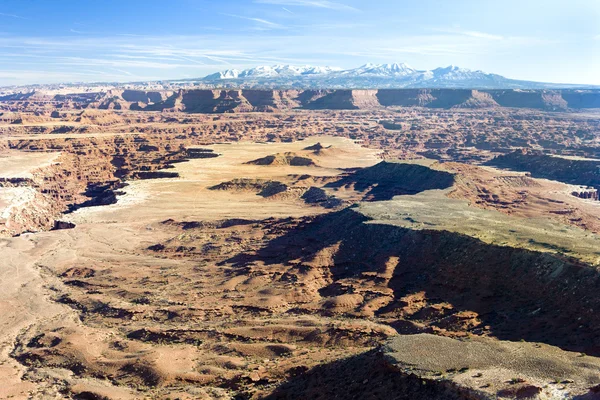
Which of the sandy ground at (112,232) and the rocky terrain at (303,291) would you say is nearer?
the rocky terrain at (303,291)

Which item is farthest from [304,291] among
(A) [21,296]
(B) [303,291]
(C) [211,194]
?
(C) [211,194]

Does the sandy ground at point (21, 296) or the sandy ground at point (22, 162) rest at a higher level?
the sandy ground at point (22, 162)

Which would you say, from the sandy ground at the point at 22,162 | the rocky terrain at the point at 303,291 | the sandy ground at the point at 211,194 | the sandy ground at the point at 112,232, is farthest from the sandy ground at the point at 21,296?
the sandy ground at the point at 22,162

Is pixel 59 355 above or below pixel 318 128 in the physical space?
below

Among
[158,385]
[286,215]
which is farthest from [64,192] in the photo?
[158,385]

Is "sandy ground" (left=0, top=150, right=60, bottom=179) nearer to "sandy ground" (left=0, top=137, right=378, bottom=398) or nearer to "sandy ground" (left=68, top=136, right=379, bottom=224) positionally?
"sandy ground" (left=0, top=137, right=378, bottom=398)

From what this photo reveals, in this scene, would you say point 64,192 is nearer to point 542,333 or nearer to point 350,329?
point 350,329

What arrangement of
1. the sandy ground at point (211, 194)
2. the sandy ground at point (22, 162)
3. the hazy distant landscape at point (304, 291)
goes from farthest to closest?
the sandy ground at point (22, 162)
the sandy ground at point (211, 194)
the hazy distant landscape at point (304, 291)

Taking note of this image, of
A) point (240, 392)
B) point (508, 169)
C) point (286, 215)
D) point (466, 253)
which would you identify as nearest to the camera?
point (240, 392)

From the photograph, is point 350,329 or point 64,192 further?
point 64,192

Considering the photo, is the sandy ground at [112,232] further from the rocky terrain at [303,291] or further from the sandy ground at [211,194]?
the rocky terrain at [303,291]

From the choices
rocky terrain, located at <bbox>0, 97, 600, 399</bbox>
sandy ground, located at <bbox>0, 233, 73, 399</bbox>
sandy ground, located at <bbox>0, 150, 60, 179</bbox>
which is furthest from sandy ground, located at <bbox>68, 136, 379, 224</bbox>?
sandy ground, located at <bbox>0, 150, 60, 179</bbox>
